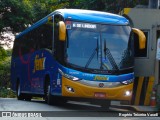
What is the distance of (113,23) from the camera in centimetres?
1516

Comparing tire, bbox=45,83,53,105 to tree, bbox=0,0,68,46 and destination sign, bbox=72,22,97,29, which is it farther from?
tree, bbox=0,0,68,46

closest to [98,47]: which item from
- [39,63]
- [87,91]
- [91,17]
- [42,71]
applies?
[91,17]

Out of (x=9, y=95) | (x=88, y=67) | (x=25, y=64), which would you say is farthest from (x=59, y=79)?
(x=9, y=95)

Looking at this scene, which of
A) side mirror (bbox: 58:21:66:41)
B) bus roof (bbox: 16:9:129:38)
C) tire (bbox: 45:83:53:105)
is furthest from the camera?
tire (bbox: 45:83:53:105)

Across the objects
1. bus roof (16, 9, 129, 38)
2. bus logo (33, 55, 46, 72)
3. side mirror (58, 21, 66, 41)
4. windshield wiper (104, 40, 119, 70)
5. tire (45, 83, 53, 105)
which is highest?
bus roof (16, 9, 129, 38)

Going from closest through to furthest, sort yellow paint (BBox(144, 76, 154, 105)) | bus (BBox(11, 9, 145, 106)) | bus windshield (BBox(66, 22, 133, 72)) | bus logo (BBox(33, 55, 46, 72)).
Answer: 1. bus (BBox(11, 9, 145, 106))
2. bus windshield (BBox(66, 22, 133, 72))
3. bus logo (BBox(33, 55, 46, 72))
4. yellow paint (BBox(144, 76, 154, 105))

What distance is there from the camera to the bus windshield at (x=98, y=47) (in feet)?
47.4

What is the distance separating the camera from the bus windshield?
14448 millimetres

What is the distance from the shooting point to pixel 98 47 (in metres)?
14.7

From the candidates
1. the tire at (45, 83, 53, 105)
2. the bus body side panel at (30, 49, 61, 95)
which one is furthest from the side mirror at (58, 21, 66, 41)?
the tire at (45, 83, 53, 105)

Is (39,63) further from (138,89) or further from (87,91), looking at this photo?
(87,91)

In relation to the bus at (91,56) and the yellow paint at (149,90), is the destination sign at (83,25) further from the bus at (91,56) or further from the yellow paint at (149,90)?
the yellow paint at (149,90)

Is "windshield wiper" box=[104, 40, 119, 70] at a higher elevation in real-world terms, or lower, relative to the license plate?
higher

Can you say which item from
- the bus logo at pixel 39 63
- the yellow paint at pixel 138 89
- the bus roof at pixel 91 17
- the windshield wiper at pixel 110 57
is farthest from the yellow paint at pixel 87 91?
the yellow paint at pixel 138 89
